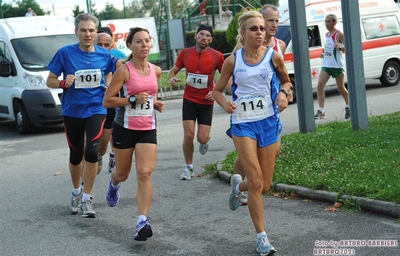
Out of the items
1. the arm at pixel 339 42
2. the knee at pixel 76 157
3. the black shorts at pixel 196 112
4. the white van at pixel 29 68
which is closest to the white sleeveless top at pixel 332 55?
the arm at pixel 339 42

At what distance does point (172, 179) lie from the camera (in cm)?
1065

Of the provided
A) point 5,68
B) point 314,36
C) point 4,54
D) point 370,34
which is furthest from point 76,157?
point 370,34

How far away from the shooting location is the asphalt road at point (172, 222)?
22.3ft

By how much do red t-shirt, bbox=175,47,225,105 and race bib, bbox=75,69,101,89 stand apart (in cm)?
193

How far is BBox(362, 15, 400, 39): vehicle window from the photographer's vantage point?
2069cm

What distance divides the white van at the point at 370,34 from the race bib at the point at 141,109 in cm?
1230

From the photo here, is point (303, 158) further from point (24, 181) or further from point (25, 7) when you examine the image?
point (25, 7)

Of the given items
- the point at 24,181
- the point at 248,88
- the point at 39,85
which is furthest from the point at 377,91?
the point at 248,88

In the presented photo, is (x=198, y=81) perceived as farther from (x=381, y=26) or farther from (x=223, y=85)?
(x=381, y=26)

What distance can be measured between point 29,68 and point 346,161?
380 inches

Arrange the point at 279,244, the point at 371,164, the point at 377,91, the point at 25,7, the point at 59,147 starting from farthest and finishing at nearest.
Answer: the point at 25,7 → the point at 377,91 → the point at 59,147 → the point at 371,164 → the point at 279,244

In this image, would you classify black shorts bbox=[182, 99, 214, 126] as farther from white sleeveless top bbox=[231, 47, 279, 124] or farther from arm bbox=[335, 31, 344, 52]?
arm bbox=[335, 31, 344, 52]

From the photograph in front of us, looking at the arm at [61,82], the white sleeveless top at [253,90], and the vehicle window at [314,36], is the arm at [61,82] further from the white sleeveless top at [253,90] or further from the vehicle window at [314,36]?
the vehicle window at [314,36]

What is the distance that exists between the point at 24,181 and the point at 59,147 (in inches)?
147
